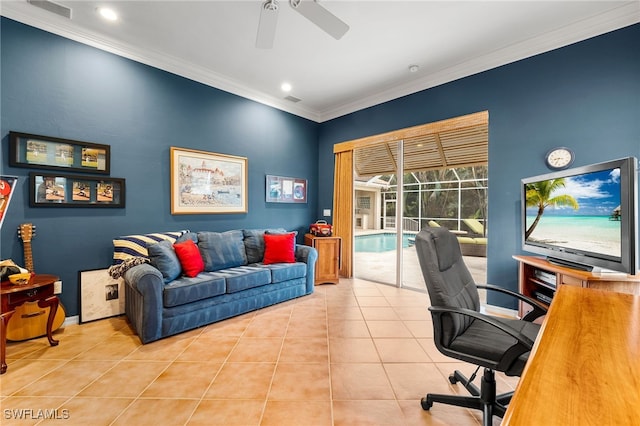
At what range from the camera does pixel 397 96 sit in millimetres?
3984

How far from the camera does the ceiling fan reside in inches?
77.3

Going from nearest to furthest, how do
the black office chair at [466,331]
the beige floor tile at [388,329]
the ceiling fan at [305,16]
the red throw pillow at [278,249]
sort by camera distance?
the black office chair at [466,331], the ceiling fan at [305,16], the beige floor tile at [388,329], the red throw pillow at [278,249]

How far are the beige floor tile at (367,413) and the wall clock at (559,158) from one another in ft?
9.27

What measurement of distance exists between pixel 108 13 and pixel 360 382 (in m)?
3.99

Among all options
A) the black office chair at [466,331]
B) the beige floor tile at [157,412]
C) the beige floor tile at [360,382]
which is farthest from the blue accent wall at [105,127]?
the black office chair at [466,331]

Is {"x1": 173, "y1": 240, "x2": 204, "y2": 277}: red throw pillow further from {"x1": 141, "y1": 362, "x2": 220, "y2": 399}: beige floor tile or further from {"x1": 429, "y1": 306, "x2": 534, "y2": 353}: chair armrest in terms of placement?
{"x1": 429, "y1": 306, "x2": 534, "y2": 353}: chair armrest

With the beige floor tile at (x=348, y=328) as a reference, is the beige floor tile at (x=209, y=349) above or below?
above

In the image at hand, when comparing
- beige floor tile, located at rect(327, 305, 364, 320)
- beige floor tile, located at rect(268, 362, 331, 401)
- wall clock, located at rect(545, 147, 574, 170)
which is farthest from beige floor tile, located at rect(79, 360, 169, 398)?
wall clock, located at rect(545, 147, 574, 170)

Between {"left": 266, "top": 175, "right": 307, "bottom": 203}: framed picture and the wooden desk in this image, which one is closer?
the wooden desk

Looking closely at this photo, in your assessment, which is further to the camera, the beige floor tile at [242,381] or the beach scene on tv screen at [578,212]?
the beach scene on tv screen at [578,212]

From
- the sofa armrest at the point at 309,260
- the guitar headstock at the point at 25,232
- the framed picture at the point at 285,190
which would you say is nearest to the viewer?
the guitar headstock at the point at 25,232

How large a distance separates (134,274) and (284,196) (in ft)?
8.55

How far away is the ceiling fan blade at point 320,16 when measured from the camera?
1.94 m

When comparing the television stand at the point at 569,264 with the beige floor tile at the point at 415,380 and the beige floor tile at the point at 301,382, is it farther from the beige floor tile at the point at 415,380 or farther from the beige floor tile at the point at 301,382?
the beige floor tile at the point at 301,382
